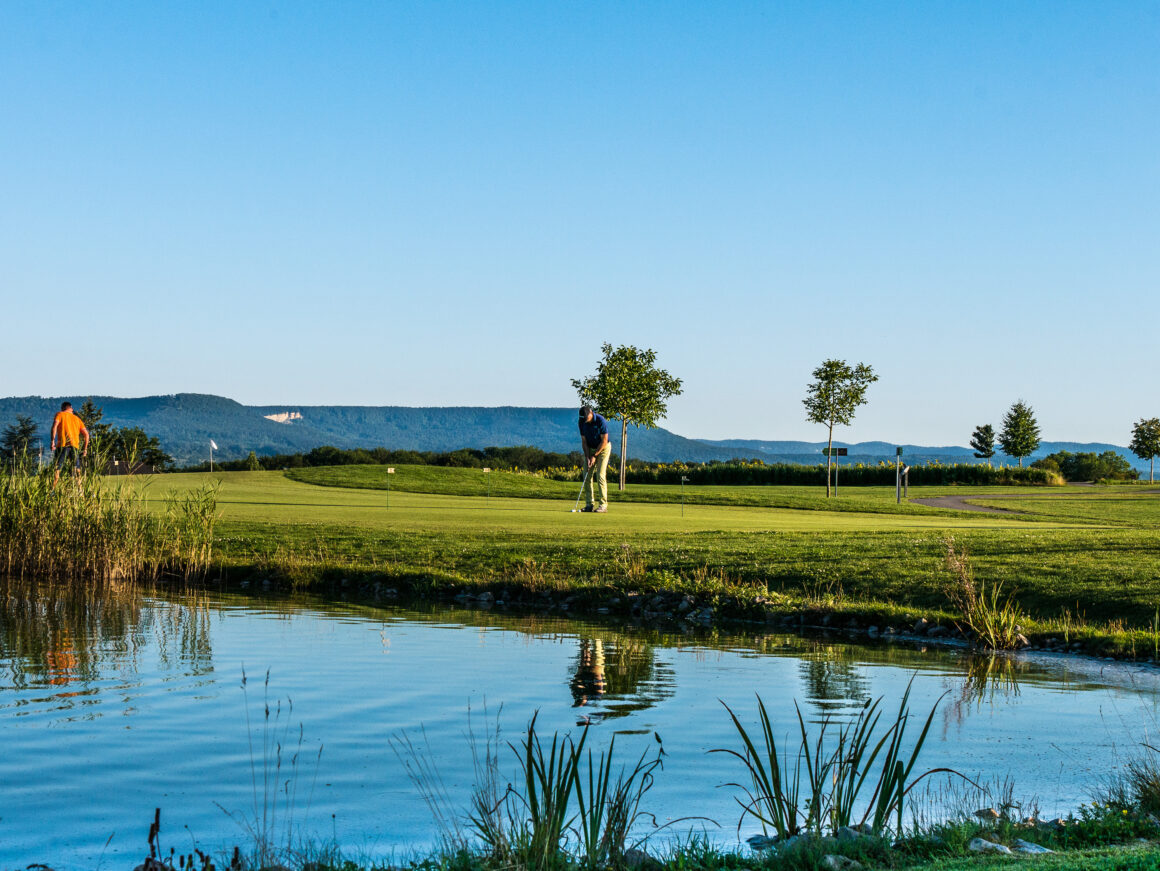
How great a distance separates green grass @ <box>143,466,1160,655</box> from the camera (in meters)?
16.4

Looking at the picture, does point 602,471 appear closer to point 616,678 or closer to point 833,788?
point 616,678

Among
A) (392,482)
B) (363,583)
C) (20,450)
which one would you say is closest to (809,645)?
(363,583)

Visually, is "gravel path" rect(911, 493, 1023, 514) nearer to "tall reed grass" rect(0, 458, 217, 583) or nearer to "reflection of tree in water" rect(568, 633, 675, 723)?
"reflection of tree in water" rect(568, 633, 675, 723)

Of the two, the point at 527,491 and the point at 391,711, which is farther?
the point at 527,491

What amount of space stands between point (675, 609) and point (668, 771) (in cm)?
934

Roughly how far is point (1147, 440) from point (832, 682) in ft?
296

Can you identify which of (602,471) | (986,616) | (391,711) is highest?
(602,471)

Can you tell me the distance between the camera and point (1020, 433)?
312 ft

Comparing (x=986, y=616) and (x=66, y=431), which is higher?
(x=66, y=431)

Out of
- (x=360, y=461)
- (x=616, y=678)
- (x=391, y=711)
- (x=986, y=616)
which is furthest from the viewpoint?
(x=360, y=461)

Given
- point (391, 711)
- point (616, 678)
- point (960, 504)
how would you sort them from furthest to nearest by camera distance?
1. point (960, 504)
2. point (616, 678)
3. point (391, 711)

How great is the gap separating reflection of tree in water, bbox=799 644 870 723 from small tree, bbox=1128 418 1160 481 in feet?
284

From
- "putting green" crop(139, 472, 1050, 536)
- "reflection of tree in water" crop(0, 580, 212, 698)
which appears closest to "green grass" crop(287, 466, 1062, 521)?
"putting green" crop(139, 472, 1050, 536)

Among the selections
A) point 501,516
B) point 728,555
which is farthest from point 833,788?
point 501,516
